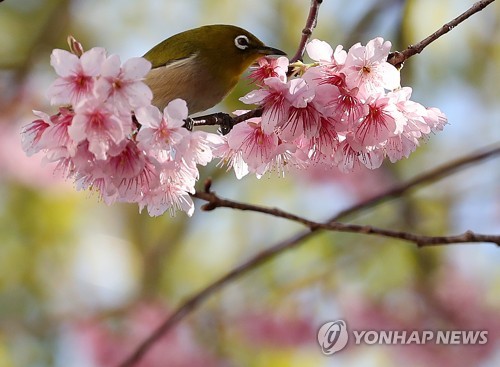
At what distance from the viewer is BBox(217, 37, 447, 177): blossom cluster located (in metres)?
1.64

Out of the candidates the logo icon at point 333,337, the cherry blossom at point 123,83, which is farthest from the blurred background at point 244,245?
the cherry blossom at point 123,83

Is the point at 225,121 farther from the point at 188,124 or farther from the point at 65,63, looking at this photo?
the point at 65,63

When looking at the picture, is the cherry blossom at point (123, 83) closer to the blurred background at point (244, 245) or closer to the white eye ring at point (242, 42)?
the white eye ring at point (242, 42)

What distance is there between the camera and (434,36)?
161 cm

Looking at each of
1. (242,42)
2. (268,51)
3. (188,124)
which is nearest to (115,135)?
(188,124)

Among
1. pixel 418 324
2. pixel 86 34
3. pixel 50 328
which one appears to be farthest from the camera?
pixel 86 34

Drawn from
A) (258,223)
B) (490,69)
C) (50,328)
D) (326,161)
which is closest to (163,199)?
(326,161)

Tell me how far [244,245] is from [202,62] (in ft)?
11.7

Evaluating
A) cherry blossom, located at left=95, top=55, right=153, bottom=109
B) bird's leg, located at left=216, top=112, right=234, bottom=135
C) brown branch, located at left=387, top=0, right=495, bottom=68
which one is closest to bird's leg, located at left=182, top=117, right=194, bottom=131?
bird's leg, located at left=216, top=112, right=234, bottom=135

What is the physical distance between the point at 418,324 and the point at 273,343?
92cm

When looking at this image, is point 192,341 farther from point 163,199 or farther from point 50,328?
point 163,199

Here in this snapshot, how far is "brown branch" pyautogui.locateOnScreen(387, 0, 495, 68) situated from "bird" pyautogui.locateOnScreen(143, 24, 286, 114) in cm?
48

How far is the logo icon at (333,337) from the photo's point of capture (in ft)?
9.53

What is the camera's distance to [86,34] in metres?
5.59
